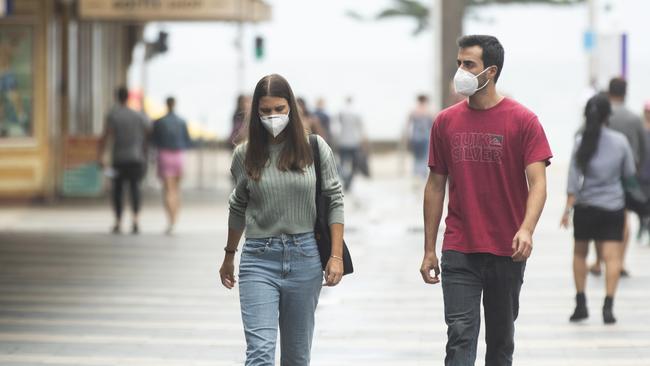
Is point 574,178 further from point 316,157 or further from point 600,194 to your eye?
point 316,157

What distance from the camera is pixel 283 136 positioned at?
6777 millimetres

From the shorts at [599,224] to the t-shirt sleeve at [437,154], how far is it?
169 inches

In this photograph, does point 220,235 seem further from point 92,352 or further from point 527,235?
point 527,235

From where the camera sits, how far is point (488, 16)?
58594mm

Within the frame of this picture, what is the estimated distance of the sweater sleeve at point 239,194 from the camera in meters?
6.82

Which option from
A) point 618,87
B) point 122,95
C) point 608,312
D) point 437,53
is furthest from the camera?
point 437,53

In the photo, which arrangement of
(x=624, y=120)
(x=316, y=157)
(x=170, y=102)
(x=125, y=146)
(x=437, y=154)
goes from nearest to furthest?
1. (x=316, y=157)
2. (x=437, y=154)
3. (x=624, y=120)
4. (x=125, y=146)
5. (x=170, y=102)

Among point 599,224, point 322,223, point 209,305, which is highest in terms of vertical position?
point 322,223

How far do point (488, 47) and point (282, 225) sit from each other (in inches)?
49.2

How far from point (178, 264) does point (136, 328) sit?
15.2 ft

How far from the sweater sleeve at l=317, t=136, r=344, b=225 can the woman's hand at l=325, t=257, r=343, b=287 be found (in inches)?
7.3

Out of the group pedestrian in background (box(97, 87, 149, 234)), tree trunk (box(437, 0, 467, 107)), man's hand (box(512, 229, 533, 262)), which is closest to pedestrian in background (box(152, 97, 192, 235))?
pedestrian in background (box(97, 87, 149, 234))

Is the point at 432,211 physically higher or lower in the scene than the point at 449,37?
lower

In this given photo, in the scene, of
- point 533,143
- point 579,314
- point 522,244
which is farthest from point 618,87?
point 522,244
